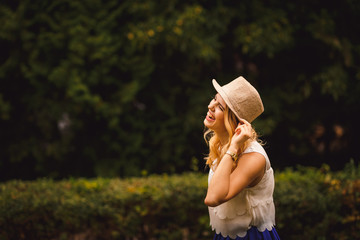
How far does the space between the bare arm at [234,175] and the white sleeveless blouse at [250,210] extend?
12 centimetres

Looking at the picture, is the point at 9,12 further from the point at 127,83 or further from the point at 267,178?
the point at 267,178

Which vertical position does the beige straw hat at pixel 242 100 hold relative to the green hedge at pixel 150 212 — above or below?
above

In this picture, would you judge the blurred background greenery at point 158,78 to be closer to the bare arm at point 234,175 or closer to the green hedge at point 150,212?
the green hedge at point 150,212

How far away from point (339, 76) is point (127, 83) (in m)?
4.40

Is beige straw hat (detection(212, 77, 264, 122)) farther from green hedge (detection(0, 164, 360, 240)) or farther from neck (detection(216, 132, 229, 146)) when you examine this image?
green hedge (detection(0, 164, 360, 240))

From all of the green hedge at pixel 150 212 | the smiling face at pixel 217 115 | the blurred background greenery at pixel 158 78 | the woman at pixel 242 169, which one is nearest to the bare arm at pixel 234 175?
the woman at pixel 242 169

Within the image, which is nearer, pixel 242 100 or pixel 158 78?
pixel 242 100

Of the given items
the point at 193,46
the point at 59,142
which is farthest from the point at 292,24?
the point at 59,142

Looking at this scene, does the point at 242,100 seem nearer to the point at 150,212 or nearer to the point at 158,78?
the point at 150,212

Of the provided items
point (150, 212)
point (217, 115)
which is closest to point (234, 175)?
point (217, 115)

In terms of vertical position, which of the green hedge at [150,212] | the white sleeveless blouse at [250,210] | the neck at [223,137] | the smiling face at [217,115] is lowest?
the green hedge at [150,212]

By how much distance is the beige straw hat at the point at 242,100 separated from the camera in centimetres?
238

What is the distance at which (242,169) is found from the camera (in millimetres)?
2229

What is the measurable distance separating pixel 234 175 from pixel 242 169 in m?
0.06
